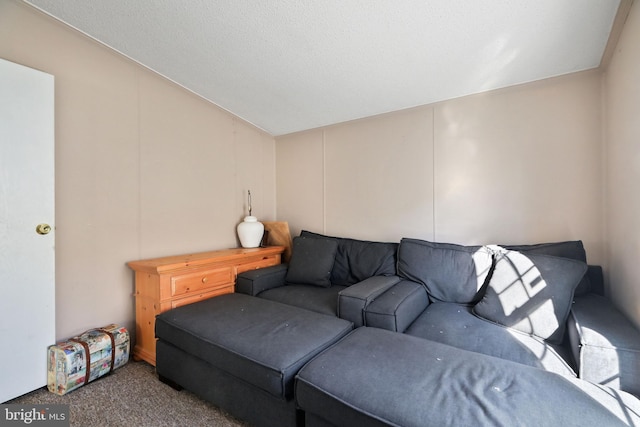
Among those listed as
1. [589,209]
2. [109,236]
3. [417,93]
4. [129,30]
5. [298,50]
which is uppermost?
[129,30]

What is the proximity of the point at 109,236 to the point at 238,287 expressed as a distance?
1089mm

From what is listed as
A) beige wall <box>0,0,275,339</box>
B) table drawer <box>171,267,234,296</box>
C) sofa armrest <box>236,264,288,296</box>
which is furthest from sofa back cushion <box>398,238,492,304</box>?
beige wall <box>0,0,275,339</box>

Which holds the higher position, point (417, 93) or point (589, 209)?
point (417, 93)

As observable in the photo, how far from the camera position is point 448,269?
206cm

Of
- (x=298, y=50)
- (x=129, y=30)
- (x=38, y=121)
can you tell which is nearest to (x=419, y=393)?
(x=298, y=50)

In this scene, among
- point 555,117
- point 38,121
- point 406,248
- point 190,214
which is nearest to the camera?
point 38,121

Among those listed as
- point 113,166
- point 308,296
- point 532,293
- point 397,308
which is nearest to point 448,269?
point 532,293

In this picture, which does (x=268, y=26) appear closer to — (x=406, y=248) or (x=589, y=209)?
(x=406, y=248)

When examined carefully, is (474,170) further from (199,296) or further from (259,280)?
(199,296)

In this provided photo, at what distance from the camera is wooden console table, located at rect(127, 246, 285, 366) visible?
199 cm

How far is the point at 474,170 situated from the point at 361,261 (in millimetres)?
1257

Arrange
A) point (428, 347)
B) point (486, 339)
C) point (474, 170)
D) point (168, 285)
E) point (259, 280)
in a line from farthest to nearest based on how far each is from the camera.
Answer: point (259, 280) < point (474, 170) < point (168, 285) < point (486, 339) < point (428, 347)

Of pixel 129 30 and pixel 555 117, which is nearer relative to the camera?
pixel 129 30

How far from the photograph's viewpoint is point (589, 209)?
76.3 inches
